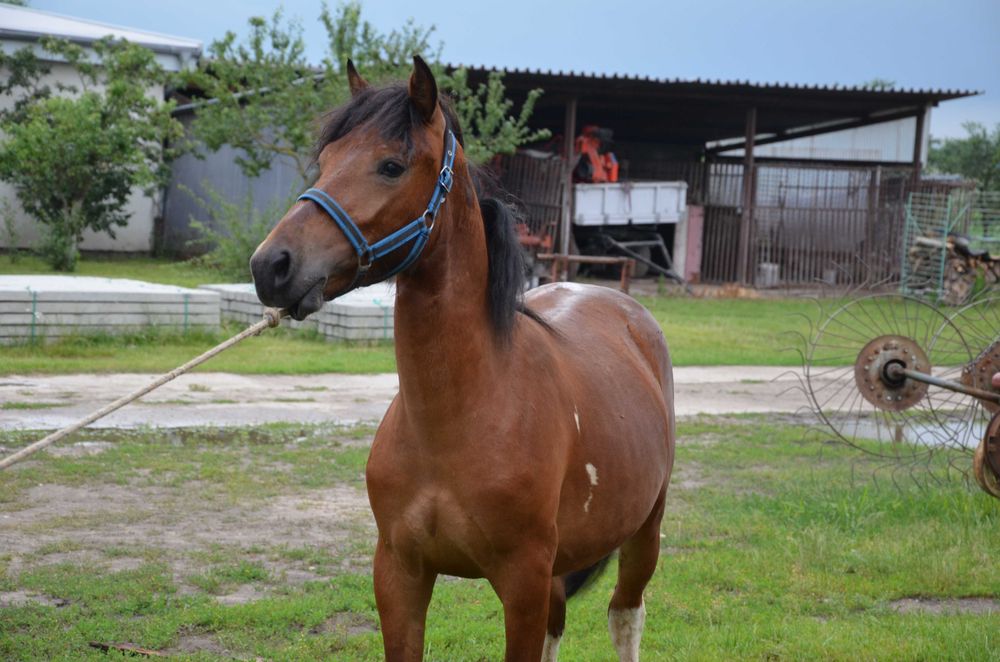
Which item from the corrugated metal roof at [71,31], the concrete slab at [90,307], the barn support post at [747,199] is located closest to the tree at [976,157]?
the barn support post at [747,199]

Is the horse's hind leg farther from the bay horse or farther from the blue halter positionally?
the blue halter

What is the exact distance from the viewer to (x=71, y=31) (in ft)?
77.9

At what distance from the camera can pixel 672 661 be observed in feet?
14.0

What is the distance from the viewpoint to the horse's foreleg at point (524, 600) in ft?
9.37

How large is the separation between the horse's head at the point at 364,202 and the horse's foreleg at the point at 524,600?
874mm

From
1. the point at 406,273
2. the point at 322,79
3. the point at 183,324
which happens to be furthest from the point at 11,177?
the point at 406,273

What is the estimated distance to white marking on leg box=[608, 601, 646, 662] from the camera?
4094 millimetres

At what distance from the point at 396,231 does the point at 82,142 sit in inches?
723

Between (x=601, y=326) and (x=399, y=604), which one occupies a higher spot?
(x=601, y=326)

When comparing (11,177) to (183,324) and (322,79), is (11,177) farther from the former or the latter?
(183,324)

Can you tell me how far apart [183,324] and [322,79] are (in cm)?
917

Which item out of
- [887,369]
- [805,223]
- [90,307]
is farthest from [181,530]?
[805,223]

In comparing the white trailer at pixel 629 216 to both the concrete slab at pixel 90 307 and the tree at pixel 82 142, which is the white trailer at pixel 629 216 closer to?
the tree at pixel 82 142

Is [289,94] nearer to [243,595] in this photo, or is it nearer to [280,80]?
[280,80]
